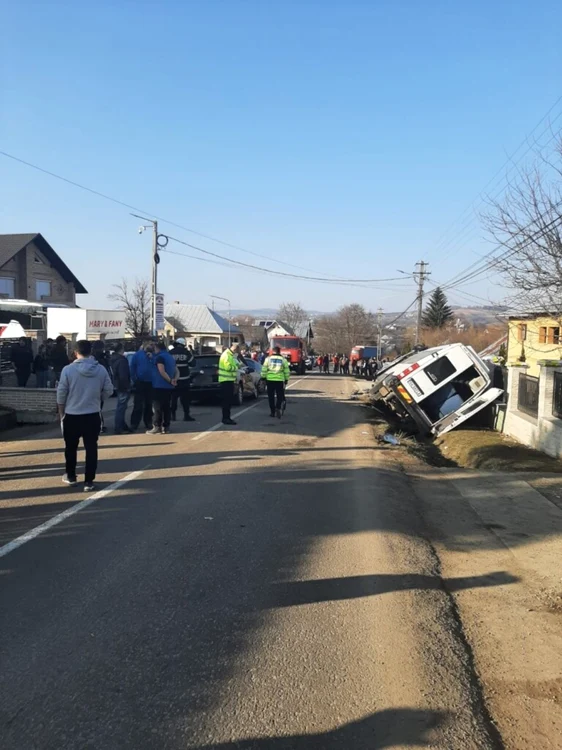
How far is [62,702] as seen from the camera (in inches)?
135

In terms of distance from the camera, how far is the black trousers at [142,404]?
13.0 metres

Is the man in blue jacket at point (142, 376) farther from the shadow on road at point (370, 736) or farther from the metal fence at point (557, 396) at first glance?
the shadow on road at point (370, 736)

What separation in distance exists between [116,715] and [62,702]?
1.02ft

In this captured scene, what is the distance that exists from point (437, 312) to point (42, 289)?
5475 cm

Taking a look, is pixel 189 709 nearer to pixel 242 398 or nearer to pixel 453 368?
pixel 453 368

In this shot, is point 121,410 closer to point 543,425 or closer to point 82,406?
point 82,406

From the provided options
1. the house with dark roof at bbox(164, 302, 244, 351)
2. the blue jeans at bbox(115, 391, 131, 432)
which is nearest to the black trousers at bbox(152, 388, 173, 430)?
the blue jeans at bbox(115, 391, 131, 432)

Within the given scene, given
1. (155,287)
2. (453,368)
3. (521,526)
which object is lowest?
(521,526)

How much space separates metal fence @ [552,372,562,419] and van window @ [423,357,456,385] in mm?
2908

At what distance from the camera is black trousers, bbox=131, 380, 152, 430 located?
42.6 feet

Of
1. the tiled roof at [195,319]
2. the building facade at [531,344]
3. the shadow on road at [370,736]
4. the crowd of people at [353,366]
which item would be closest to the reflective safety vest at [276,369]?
the building facade at [531,344]

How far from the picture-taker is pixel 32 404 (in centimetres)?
1405

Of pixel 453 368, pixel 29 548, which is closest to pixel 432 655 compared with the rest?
pixel 29 548

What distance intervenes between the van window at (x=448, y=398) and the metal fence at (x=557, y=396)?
264 centimetres
